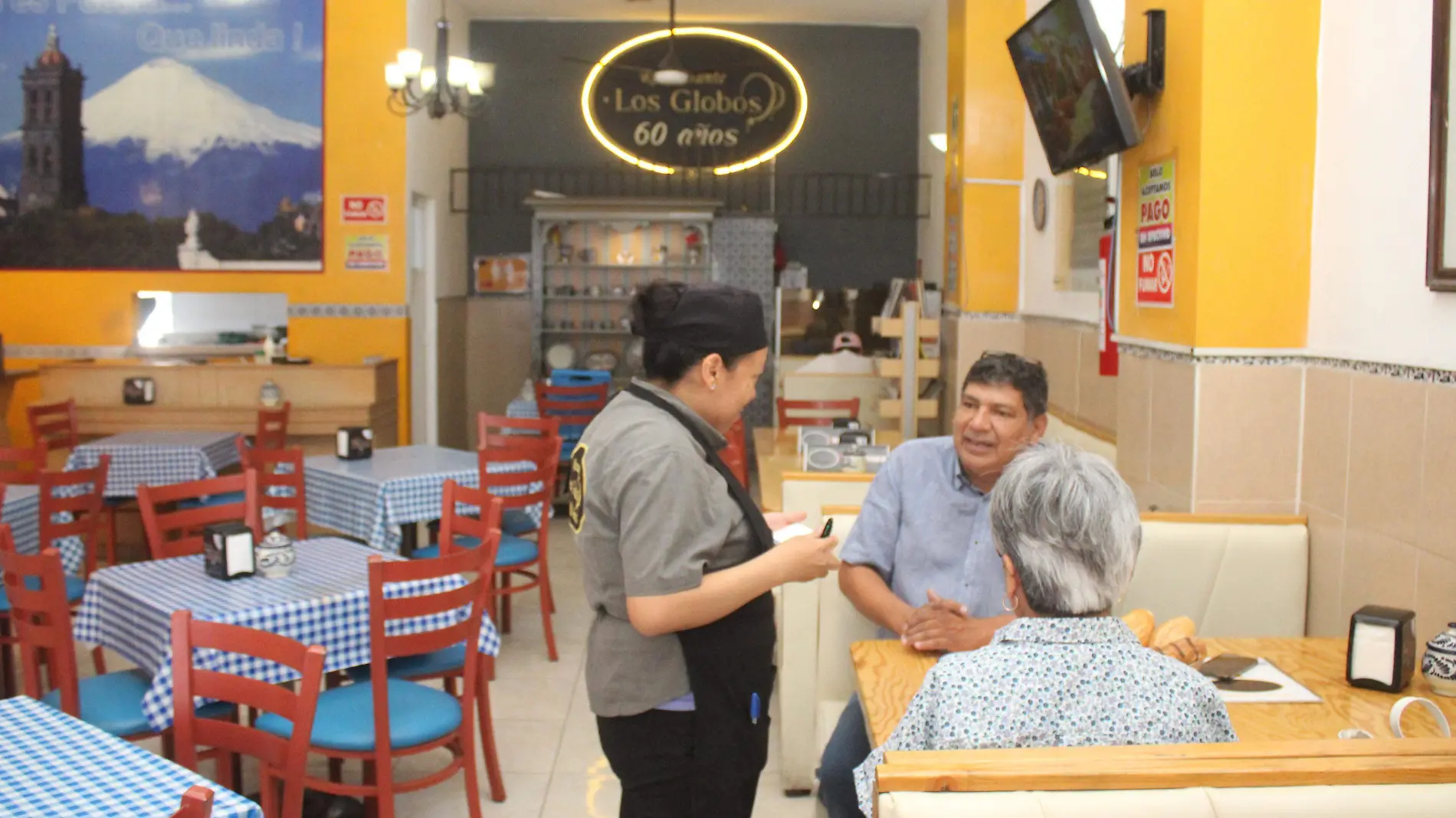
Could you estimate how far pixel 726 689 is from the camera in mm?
2350

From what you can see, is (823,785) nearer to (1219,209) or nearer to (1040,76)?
(1219,209)

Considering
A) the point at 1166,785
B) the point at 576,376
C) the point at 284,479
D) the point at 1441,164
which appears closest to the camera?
the point at 1166,785

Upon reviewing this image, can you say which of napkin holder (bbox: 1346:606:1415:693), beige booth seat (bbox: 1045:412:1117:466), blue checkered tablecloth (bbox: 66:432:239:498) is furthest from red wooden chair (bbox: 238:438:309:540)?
napkin holder (bbox: 1346:606:1415:693)

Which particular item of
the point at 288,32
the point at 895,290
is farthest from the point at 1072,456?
the point at 288,32

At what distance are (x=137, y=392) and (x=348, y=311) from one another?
1758 millimetres

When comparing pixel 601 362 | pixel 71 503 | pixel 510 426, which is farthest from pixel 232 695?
pixel 601 362

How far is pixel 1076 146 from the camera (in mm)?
4422

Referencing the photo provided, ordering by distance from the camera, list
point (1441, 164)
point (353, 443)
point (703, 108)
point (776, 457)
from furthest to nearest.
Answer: point (703, 108), point (353, 443), point (776, 457), point (1441, 164)

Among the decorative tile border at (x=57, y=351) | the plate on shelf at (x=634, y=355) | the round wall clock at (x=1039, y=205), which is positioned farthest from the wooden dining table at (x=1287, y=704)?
the plate on shelf at (x=634, y=355)

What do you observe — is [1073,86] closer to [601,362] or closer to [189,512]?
[189,512]

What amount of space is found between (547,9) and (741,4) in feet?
5.94

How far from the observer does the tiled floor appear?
400cm

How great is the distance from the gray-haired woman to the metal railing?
9984mm

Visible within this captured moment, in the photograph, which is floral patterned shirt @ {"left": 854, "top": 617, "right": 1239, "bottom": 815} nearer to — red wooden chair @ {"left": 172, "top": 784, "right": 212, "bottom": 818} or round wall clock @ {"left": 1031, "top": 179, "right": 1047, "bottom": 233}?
red wooden chair @ {"left": 172, "top": 784, "right": 212, "bottom": 818}
